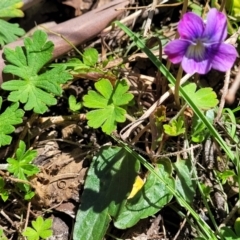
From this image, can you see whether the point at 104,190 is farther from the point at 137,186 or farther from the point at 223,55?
the point at 223,55

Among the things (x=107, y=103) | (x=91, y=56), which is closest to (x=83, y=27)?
(x=91, y=56)

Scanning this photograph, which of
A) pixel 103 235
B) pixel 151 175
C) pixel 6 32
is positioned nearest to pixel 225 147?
pixel 151 175

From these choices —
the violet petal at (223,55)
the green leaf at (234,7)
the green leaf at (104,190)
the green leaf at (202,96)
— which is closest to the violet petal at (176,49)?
the violet petal at (223,55)

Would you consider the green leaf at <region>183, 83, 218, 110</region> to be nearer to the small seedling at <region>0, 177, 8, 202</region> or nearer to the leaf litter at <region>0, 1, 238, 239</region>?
the leaf litter at <region>0, 1, 238, 239</region>

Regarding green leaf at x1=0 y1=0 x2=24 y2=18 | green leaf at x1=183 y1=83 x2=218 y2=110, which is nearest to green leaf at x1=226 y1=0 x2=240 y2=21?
green leaf at x1=183 y1=83 x2=218 y2=110

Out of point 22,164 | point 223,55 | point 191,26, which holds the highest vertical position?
point 191,26

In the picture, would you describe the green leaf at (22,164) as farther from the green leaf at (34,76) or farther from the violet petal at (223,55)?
the violet petal at (223,55)
